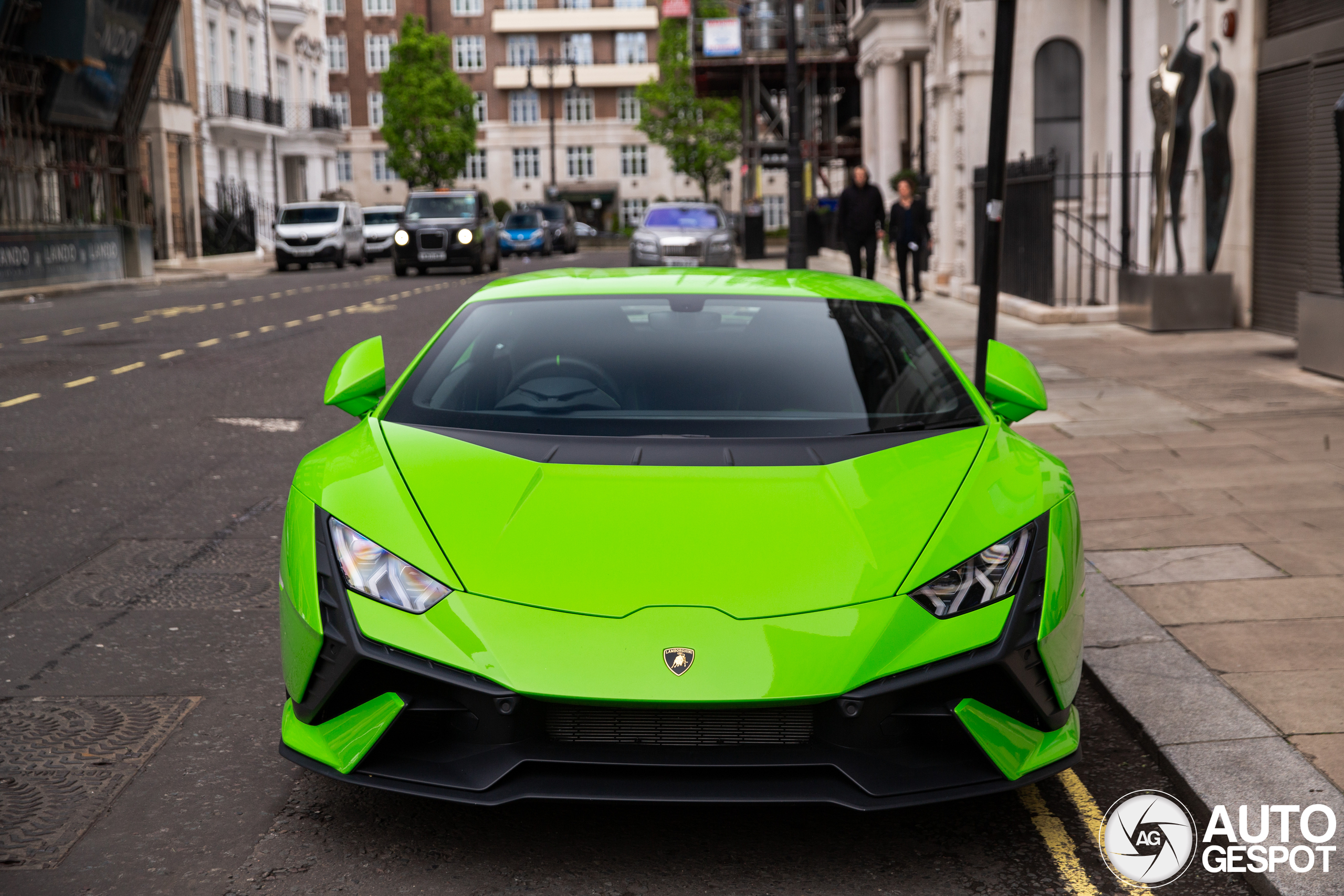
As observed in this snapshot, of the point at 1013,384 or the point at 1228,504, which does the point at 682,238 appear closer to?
the point at 1228,504

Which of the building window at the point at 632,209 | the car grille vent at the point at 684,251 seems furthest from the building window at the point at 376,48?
the car grille vent at the point at 684,251

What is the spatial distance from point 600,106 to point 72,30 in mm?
60655

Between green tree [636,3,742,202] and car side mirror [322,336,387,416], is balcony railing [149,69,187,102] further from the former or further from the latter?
car side mirror [322,336,387,416]

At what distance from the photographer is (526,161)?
91000 mm

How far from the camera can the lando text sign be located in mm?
27828

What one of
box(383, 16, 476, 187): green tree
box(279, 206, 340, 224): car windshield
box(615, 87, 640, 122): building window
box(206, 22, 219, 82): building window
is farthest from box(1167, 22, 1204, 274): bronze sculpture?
box(615, 87, 640, 122): building window

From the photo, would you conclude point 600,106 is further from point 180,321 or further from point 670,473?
point 670,473

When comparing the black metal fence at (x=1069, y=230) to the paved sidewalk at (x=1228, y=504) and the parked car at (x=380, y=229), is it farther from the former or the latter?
the parked car at (x=380, y=229)

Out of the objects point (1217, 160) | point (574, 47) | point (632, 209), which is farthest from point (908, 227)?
point (574, 47)

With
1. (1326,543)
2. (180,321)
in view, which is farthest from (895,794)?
(180,321)

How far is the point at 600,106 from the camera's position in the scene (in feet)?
299

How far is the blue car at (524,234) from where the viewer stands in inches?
1989

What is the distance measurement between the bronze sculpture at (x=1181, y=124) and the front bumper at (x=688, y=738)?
42.5 feet

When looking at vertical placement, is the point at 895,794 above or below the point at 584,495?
below
